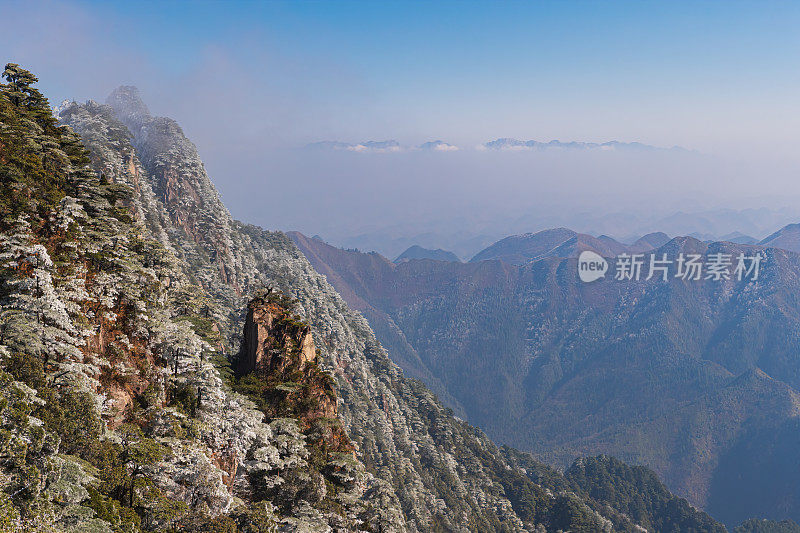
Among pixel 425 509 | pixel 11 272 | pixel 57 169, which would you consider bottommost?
pixel 425 509

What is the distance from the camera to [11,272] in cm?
3769

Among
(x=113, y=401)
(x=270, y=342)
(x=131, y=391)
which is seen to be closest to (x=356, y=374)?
(x=270, y=342)

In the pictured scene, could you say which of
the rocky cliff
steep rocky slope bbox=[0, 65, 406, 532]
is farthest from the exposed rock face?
steep rocky slope bbox=[0, 65, 406, 532]

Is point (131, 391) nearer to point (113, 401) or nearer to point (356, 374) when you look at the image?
point (113, 401)

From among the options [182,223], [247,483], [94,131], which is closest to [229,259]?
[182,223]

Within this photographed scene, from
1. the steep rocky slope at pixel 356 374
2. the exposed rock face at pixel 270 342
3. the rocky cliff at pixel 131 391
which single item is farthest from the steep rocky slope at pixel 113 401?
the steep rocky slope at pixel 356 374

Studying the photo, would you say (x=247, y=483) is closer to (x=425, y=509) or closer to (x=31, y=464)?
(x=31, y=464)

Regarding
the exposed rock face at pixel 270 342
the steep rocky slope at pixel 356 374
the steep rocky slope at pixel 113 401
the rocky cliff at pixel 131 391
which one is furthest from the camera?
the steep rocky slope at pixel 356 374

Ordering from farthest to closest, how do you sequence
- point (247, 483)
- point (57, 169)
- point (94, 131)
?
1. point (94, 131)
2. point (57, 169)
3. point (247, 483)

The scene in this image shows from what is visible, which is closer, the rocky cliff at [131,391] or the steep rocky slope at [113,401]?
the steep rocky slope at [113,401]

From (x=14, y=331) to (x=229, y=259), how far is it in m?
118

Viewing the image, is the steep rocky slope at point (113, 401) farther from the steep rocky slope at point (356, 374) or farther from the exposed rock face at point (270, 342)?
the steep rocky slope at point (356, 374)

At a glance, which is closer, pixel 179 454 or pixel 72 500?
pixel 72 500

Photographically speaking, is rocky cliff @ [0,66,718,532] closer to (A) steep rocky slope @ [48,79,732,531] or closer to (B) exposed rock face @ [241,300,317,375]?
(B) exposed rock face @ [241,300,317,375]
